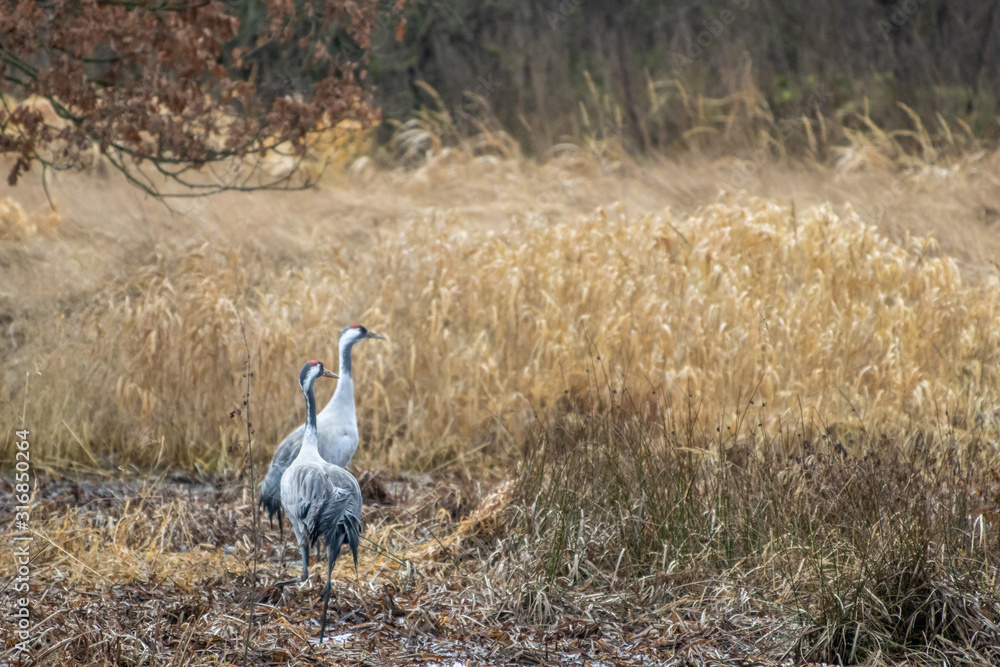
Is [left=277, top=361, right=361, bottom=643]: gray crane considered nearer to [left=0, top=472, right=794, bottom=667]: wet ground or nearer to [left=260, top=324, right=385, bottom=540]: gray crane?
[left=0, top=472, right=794, bottom=667]: wet ground

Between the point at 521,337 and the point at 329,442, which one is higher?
the point at 329,442

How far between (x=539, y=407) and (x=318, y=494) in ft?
9.92

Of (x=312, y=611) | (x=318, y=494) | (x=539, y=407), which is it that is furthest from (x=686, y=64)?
(x=318, y=494)

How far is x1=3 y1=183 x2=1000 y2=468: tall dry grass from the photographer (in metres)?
6.03

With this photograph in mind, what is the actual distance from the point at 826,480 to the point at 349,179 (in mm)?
7372

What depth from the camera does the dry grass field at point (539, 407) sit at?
3609 millimetres

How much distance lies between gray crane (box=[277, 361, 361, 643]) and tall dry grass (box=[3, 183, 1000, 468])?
2.33 m

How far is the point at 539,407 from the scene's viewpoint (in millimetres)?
6098

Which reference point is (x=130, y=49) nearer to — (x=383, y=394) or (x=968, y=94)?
(x=383, y=394)

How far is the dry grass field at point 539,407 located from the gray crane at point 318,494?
40cm

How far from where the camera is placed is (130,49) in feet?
17.6

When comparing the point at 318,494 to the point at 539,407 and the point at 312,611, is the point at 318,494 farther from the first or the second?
the point at 539,407

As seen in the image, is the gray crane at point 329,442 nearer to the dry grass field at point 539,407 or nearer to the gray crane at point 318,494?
the dry grass field at point 539,407

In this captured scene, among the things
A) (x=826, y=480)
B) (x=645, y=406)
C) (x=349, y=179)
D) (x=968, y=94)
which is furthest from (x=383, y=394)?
(x=968, y=94)
